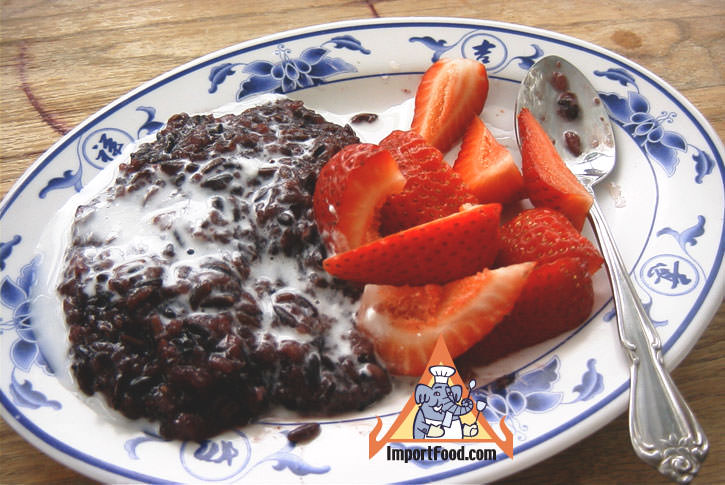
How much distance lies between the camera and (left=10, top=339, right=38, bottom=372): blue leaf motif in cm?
167

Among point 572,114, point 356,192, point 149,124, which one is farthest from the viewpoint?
point 149,124

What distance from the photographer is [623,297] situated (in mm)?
1650

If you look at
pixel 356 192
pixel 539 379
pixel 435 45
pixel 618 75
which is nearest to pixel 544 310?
pixel 539 379

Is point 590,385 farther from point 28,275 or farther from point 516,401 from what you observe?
point 28,275

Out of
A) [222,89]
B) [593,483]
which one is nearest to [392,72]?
[222,89]

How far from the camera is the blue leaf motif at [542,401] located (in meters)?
1.50

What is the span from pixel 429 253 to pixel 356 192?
0.83ft

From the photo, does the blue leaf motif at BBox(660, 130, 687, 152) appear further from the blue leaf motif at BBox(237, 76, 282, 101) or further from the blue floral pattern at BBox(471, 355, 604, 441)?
the blue leaf motif at BBox(237, 76, 282, 101)

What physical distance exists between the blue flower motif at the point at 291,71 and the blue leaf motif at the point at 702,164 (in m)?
1.22

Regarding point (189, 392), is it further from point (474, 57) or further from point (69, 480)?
point (474, 57)

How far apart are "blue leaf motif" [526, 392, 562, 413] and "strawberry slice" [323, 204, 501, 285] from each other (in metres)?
0.36

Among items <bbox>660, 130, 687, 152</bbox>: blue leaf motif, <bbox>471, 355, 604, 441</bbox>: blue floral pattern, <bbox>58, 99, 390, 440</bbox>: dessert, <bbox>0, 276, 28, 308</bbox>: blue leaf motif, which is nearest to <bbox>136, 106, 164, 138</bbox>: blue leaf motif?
<bbox>58, 99, 390, 440</bbox>: dessert

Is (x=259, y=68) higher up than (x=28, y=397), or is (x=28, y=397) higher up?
(x=259, y=68)

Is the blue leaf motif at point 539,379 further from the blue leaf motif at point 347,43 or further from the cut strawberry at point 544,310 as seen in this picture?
the blue leaf motif at point 347,43
